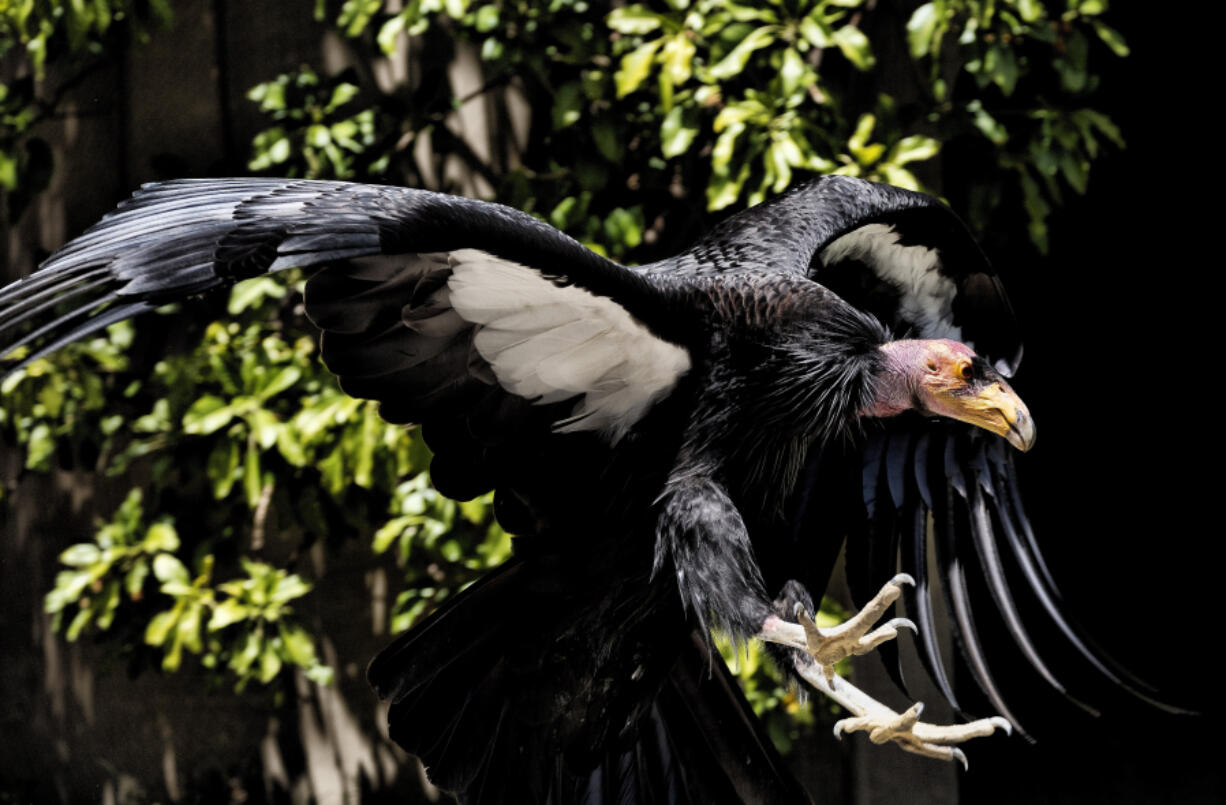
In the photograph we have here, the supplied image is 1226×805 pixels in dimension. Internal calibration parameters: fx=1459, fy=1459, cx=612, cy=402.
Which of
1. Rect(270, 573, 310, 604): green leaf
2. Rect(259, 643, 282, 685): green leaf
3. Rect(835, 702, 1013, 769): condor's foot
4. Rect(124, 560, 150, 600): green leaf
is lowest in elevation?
Rect(259, 643, 282, 685): green leaf

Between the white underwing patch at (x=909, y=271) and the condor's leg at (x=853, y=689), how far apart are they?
2.96 ft

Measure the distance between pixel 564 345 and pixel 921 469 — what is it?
93cm

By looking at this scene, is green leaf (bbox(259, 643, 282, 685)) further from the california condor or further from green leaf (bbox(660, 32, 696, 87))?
green leaf (bbox(660, 32, 696, 87))

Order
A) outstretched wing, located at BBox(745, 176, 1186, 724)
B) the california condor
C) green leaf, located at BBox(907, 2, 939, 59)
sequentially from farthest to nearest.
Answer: green leaf, located at BBox(907, 2, 939, 59) < outstretched wing, located at BBox(745, 176, 1186, 724) < the california condor

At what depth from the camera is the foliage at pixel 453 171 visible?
3309mm

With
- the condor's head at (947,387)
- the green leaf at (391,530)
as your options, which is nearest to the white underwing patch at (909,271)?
the condor's head at (947,387)

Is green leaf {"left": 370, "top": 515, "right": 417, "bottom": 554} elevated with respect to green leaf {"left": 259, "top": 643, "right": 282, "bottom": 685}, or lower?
elevated

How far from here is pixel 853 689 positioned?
6.82ft

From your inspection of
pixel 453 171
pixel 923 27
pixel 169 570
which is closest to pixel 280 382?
pixel 169 570

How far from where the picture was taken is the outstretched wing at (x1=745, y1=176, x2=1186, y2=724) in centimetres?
262

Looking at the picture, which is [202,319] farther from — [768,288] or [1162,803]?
[1162,803]

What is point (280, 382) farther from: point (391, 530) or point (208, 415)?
point (391, 530)

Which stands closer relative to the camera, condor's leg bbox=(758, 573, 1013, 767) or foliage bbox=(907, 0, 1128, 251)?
condor's leg bbox=(758, 573, 1013, 767)

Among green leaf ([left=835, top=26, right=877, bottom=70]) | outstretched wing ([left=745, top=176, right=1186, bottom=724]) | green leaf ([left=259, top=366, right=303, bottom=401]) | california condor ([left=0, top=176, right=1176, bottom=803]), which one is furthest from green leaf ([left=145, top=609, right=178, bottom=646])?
green leaf ([left=835, top=26, right=877, bottom=70])
